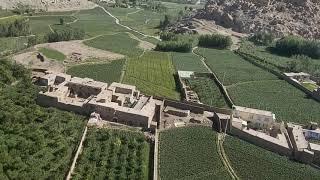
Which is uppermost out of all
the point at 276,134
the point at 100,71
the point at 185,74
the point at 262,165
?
the point at 185,74

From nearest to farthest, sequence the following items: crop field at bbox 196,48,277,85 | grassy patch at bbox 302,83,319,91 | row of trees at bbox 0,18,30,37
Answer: grassy patch at bbox 302,83,319,91 → crop field at bbox 196,48,277,85 → row of trees at bbox 0,18,30,37

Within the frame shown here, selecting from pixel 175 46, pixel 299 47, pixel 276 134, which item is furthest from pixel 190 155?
pixel 299 47

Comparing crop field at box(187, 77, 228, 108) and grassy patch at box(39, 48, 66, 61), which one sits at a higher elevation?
grassy patch at box(39, 48, 66, 61)

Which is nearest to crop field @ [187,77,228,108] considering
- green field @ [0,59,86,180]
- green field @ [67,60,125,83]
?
green field @ [67,60,125,83]

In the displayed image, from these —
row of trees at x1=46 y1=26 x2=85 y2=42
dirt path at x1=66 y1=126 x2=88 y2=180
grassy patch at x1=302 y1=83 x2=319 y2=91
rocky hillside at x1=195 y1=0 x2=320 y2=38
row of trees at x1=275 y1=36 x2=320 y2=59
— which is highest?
rocky hillside at x1=195 y1=0 x2=320 y2=38

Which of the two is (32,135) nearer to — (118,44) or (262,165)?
(262,165)

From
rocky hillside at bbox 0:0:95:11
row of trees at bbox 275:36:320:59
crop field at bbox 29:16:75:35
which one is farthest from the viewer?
rocky hillside at bbox 0:0:95:11

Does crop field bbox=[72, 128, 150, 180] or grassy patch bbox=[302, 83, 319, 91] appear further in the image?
grassy patch bbox=[302, 83, 319, 91]

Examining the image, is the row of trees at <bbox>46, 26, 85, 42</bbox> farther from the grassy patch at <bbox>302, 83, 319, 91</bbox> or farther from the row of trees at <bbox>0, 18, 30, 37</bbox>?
the grassy patch at <bbox>302, 83, 319, 91</bbox>
